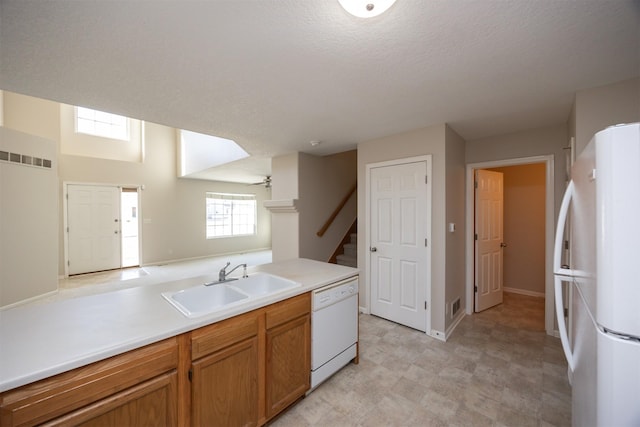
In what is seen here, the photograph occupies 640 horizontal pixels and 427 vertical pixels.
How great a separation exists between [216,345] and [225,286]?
0.57 metres

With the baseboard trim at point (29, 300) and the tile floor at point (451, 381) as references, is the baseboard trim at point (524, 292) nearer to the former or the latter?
the tile floor at point (451, 381)

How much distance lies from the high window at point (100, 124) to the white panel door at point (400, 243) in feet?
21.1

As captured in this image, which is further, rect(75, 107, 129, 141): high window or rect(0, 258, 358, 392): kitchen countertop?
rect(75, 107, 129, 141): high window

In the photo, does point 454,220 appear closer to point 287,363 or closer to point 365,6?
point 287,363

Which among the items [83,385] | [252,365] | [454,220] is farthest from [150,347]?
[454,220]

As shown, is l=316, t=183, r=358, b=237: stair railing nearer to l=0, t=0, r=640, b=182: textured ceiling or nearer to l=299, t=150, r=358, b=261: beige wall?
l=299, t=150, r=358, b=261: beige wall

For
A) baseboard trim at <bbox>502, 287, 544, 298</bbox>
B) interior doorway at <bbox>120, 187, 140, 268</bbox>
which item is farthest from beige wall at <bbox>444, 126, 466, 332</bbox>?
interior doorway at <bbox>120, 187, 140, 268</bbox>

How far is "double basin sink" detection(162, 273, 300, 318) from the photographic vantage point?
166cm

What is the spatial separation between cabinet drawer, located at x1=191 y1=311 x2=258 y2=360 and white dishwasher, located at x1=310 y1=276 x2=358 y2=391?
0.53 metres

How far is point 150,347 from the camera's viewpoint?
110 cm

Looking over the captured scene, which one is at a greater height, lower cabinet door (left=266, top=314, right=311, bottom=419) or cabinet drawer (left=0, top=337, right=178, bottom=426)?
cabinet drawer (left=0, top=337, right=178, bottom=426)

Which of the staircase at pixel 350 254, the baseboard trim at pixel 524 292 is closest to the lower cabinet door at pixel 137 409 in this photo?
the staircase at pixel 350 254

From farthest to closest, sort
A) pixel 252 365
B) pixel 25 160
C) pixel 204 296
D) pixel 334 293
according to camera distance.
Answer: pixel 25 160, pixel 334 293, pixel 204 296, pixel 252 365

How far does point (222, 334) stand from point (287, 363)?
1.93 ft
